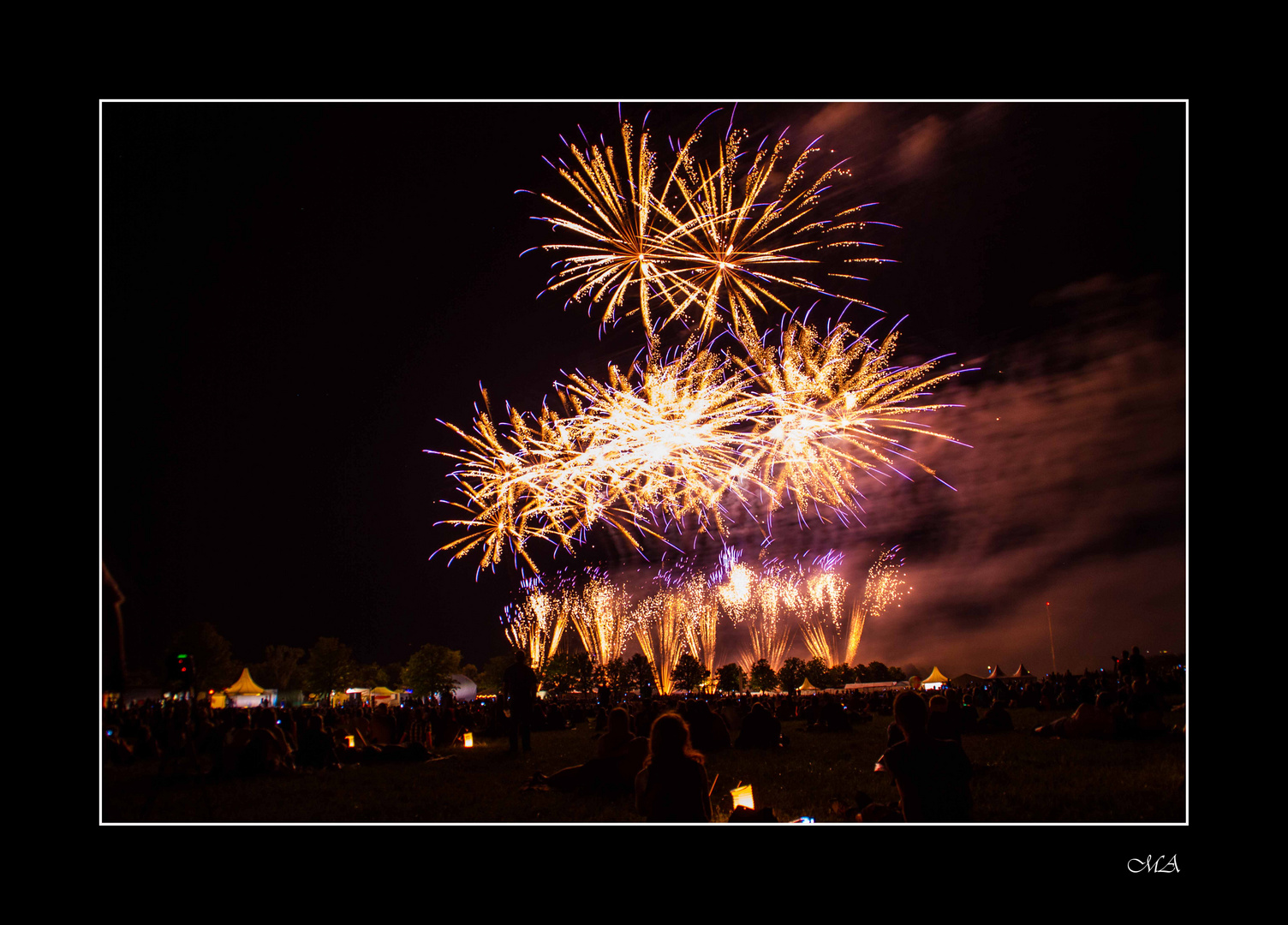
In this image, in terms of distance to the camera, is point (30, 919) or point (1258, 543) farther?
point (1258, 543)

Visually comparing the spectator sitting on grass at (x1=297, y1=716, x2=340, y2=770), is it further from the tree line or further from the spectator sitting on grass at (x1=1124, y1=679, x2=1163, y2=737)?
the tree line

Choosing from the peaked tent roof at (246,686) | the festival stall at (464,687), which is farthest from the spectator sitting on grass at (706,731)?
Result: the festival stall at (464,687)

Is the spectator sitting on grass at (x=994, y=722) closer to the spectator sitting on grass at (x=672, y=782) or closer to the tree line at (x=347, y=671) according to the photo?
the spectator sitting on grass at (x=672, y=782)

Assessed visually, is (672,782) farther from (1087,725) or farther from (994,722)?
(994,722)

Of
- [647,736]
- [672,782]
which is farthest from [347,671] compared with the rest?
[672,782]
